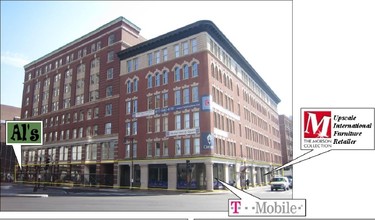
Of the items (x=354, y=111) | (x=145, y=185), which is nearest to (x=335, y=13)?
(x=354, y=111)

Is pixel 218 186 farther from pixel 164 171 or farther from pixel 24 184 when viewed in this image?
pixel 24 184

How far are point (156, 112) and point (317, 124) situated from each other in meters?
3.21

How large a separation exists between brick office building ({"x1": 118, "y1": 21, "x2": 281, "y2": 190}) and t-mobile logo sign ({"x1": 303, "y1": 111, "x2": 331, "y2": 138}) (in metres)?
0.58

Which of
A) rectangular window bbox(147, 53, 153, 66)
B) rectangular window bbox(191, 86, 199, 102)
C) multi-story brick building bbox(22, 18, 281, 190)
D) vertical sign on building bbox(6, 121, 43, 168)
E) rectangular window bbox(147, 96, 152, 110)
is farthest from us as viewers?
rectangular window bbox(147, 53, 153, 66)

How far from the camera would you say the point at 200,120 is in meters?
5.62

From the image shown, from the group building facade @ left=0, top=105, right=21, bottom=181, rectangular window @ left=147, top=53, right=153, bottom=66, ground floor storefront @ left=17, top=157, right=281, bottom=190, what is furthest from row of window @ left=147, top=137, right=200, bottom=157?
building facade @ left=0, top=105, right=21, bottom=181

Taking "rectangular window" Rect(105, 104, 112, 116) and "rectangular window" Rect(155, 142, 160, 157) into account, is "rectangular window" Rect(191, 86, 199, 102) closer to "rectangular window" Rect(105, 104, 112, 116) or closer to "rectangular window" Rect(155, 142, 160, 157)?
"rectangular window" Rect(155, 142, 160, 157)

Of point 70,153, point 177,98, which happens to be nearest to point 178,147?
point 177,98

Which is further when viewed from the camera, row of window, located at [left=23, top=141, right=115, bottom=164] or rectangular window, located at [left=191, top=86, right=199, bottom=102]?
row of window, located at [left=23, top=141, right=115, bottom=164]

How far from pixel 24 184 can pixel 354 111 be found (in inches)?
271

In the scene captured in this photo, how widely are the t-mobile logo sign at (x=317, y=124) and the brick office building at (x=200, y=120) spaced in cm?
58

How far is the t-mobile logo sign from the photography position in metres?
5.42

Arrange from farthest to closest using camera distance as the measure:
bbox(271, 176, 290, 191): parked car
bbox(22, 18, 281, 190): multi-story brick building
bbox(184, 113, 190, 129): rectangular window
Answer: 1. bbox(22, 18, 281, 190): multi-story brick building
2. bbox(184, 113, 190, 129): rectangular window
3. bbox(271, 176, 290, 191): parked car

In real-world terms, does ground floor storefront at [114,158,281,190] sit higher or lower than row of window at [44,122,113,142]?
lower
